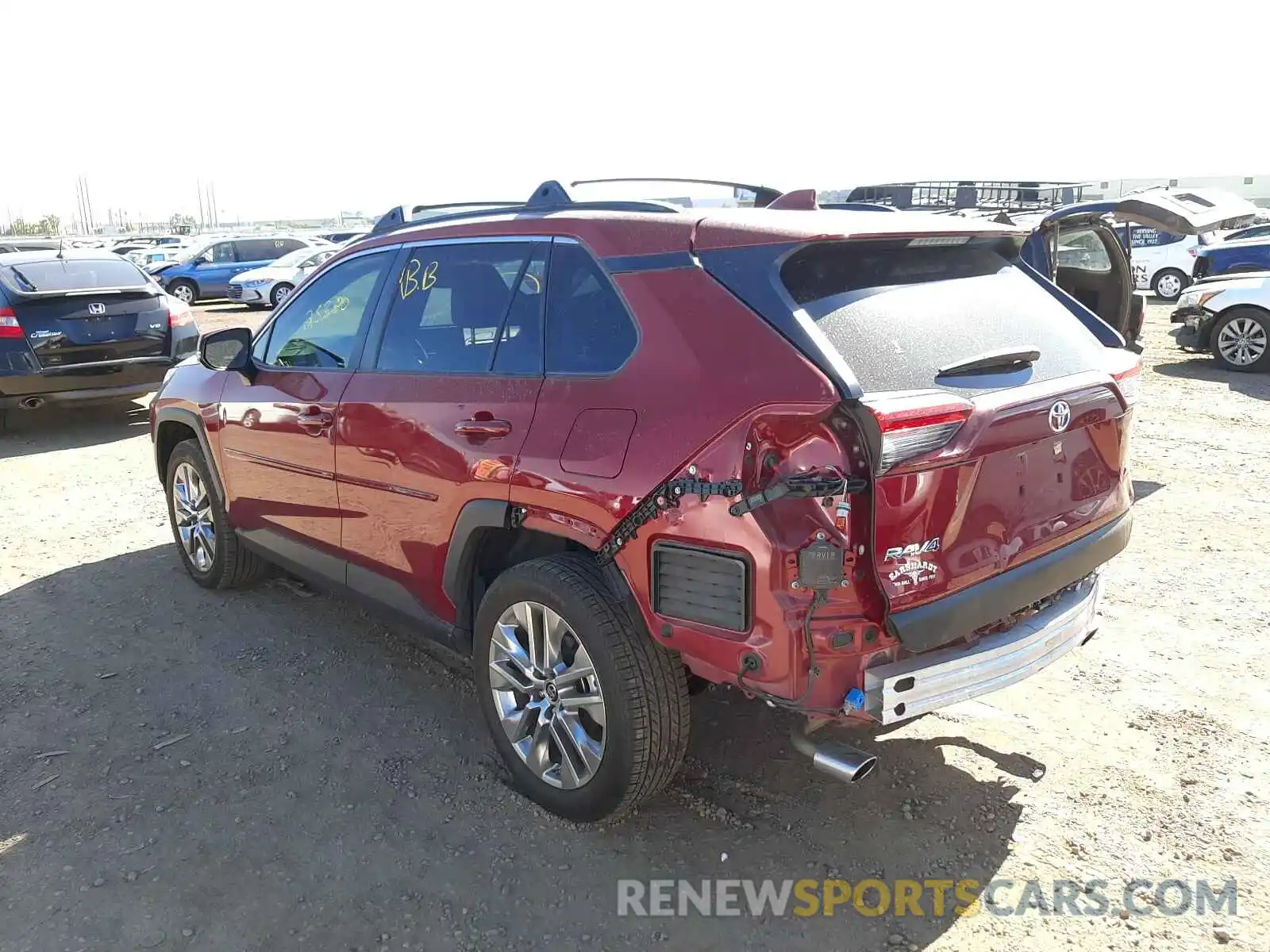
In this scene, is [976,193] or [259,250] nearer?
[976,193]

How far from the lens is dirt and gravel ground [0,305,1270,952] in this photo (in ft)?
9.01

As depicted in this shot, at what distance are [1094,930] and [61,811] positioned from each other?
3298 mm

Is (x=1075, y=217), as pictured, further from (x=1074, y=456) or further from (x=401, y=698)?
(x=401, y=698)

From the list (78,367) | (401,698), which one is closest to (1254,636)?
(401,698)

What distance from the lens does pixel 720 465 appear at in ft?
8.35

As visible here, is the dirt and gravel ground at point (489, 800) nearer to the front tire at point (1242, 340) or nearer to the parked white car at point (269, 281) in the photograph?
the front tire at point (1242, 340)

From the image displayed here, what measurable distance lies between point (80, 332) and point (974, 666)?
8.62 m

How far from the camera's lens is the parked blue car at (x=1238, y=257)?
14530 mm

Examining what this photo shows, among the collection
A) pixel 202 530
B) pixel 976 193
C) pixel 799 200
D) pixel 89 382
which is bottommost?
pixel 202 530

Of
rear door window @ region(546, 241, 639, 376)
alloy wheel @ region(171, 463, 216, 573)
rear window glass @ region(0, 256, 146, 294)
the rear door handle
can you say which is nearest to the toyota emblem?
rear door window @ region(546, 241, 639, 376)

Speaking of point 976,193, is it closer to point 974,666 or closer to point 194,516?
point 194,516

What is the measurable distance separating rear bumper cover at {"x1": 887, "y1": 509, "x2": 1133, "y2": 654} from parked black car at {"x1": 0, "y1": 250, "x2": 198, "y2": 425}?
8.12 metres

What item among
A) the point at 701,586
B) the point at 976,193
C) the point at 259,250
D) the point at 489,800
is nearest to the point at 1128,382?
the point at 701,586

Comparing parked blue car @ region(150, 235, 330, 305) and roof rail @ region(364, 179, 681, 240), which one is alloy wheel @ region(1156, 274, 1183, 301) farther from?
parked blue car @ region(150, 235, 330, 305)
